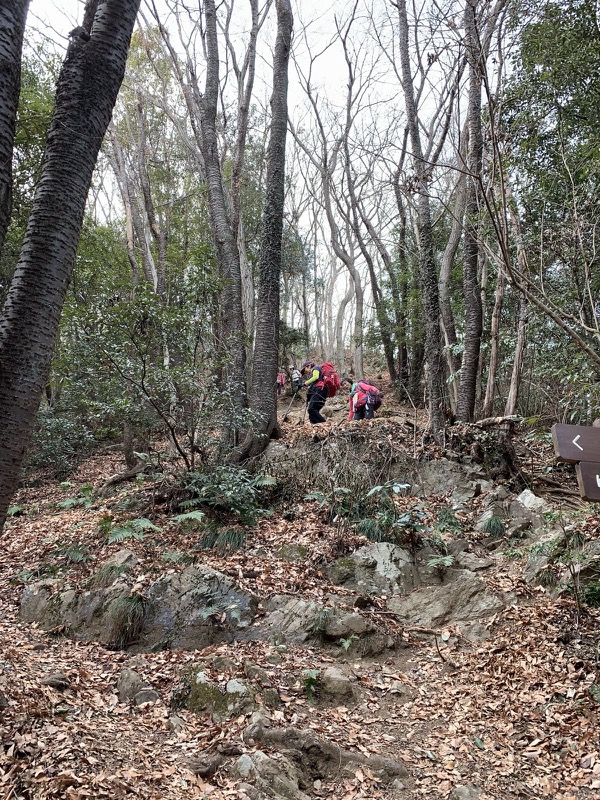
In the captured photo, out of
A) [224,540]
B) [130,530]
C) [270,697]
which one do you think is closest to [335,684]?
[270,697]

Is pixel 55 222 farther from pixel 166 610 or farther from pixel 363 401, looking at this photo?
pixel 363 401

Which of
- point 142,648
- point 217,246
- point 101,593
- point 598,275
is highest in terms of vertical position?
point 217,246

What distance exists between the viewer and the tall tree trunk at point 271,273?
353 inches

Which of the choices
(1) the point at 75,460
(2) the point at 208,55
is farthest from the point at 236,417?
(2) the point at 208,55

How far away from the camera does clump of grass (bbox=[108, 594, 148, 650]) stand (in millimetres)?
5199

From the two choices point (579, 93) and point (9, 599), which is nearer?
point (9, 599)

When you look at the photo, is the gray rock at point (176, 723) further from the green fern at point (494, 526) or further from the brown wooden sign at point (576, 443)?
the green fern at point (494, 526)

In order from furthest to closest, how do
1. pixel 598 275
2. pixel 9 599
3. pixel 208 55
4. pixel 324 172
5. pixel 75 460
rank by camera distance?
1. pixel 324 172
2. pixel 75 460
3. pixel 208 55
4. pixel 598 275
5. pixel 9 599

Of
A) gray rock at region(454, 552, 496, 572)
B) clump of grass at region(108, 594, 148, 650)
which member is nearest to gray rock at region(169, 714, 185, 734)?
clump of grass at region(108, 594, 148, 650)

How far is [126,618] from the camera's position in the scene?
532cm

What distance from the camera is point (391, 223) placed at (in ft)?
73.2

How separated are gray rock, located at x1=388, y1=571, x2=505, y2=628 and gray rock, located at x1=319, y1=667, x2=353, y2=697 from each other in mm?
1280

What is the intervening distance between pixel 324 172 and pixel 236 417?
1303 cm

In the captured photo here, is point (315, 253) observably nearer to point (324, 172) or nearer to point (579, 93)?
point (324, 172)
